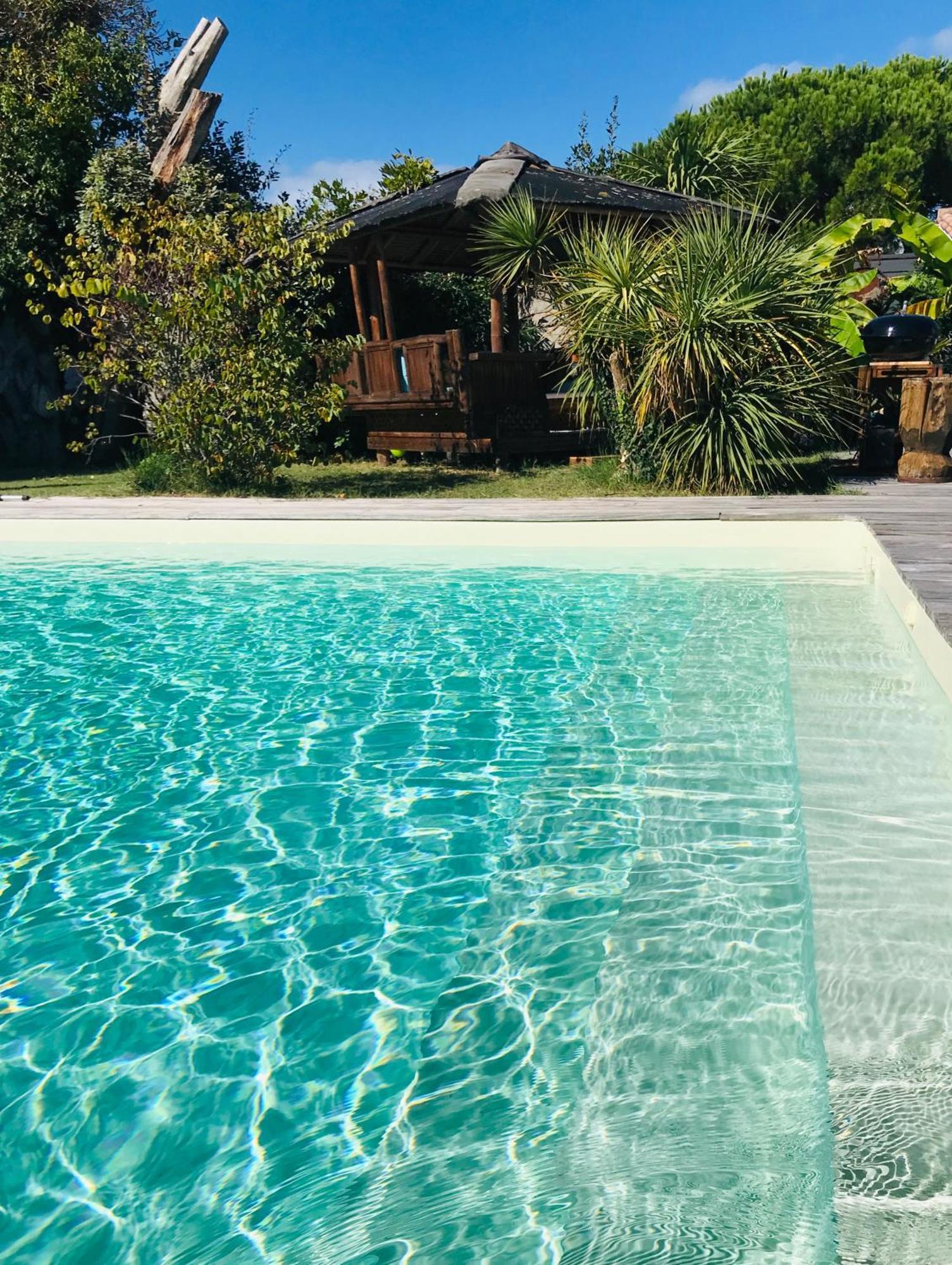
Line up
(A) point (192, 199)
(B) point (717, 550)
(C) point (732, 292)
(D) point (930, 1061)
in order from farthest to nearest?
(A) point (192, 199) → (C) point (732, 292) → (B) point (717, 550) → (D) point (930, 1061)

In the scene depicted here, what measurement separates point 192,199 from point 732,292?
357 inches

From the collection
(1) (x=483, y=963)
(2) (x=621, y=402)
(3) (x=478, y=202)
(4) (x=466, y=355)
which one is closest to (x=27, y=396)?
(4) (x=466, y=355)

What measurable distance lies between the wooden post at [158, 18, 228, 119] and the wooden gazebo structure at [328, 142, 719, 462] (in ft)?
13.3

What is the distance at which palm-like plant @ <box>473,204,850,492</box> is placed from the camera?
33.3 ft

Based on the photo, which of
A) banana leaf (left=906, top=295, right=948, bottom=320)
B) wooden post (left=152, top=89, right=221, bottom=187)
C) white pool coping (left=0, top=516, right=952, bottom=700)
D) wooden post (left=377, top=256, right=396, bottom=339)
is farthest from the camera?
wooden post (left=152, top=89, right=221, bottom=187)

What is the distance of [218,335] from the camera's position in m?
11.7

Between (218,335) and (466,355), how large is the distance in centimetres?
305

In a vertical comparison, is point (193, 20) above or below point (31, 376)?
above

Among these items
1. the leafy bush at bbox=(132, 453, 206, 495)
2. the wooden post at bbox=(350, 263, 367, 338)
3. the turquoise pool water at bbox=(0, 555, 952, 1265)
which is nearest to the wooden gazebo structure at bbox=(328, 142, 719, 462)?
the wooden post at bbox=(350, 263, 367, 338)

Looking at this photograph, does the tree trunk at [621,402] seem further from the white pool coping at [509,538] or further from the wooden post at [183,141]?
the wooden post at [183,141]

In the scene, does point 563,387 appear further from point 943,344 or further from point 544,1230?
point 544,1230

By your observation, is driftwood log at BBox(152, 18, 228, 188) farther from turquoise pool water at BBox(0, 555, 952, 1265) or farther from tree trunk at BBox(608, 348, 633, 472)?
turquoise pool water at BBox(0, 555, 952, 1265)

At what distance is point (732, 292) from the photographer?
1020 cm

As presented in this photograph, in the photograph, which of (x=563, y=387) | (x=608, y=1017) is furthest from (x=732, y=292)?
(x=608, y=1017)
